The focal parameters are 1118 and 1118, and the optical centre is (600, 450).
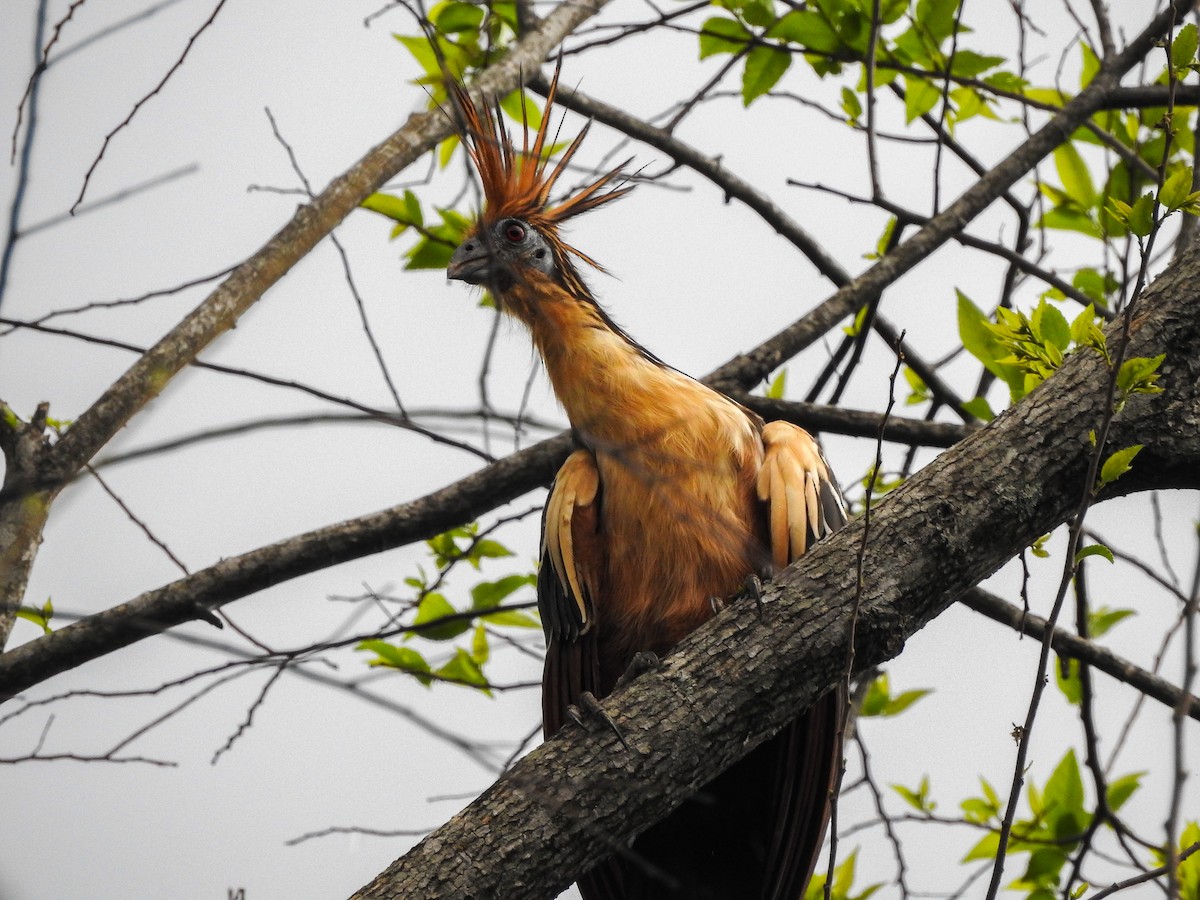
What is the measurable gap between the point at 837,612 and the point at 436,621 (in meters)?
1.91

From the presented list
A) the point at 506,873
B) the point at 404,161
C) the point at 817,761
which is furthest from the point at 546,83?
the point at 506,873

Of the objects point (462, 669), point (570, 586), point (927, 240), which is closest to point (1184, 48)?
point (927, 240)

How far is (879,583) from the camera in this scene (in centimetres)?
253

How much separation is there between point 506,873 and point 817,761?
1.26 metres

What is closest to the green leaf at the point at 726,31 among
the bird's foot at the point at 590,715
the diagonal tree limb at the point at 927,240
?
the diagonal tree limb at the point at 927,240

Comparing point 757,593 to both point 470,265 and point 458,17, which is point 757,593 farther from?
point 458,17

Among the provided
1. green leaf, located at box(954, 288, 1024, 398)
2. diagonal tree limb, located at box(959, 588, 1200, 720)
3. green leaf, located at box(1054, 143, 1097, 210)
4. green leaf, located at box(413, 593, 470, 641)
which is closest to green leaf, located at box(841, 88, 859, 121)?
green leaf, located at box(1054, 143, 1097, 210)

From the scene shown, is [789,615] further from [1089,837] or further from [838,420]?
[1089,837]

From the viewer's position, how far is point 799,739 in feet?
10.8

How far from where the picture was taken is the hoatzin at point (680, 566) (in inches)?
131

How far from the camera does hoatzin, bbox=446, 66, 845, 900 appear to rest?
3.33 metres

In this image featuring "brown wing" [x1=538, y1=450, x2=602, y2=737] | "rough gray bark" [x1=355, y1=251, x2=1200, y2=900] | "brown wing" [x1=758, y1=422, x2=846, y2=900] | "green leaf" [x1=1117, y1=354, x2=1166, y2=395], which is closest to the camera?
"green leaf" [x1=1117, y1=354, x2=1166, y2=395]

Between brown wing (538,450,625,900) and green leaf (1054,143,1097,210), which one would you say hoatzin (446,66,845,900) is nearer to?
brown wing (538,450,625,900)

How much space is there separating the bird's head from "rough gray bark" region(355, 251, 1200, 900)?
1900 millimetres
